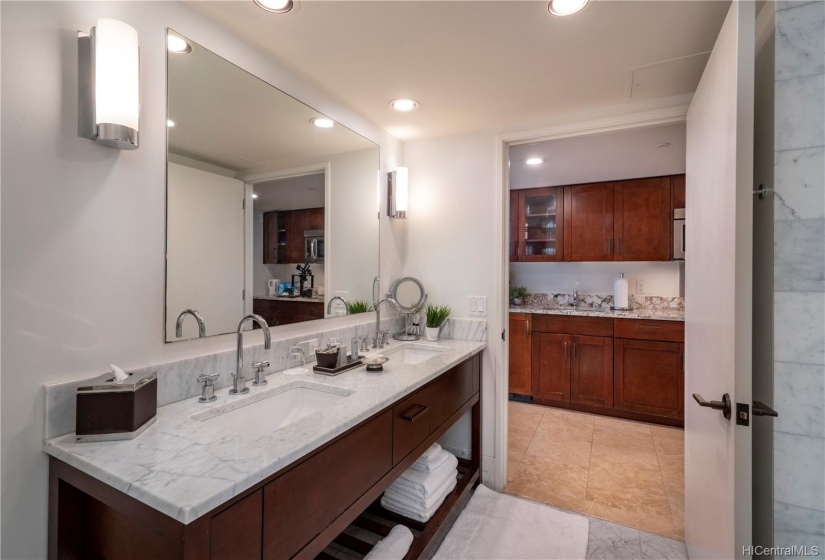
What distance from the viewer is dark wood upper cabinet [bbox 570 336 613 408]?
11.6ft

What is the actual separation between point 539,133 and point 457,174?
537 mm

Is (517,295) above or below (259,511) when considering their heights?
above

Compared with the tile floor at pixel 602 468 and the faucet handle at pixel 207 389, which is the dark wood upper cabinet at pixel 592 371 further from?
the faucet handle at pixel 207 389

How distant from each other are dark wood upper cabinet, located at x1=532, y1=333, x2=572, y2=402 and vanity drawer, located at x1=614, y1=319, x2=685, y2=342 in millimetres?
461

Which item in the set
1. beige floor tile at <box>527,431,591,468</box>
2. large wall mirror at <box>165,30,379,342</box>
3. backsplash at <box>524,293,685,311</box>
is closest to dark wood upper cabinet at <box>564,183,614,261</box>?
backsplash at <box>524,293,685,311</box>

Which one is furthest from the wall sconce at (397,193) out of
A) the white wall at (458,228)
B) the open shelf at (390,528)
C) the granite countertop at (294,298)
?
the open shelf at (390,528)

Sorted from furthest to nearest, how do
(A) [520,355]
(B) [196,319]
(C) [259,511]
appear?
(A) [520,355] → (B) [196,319] → (C) [259,511]

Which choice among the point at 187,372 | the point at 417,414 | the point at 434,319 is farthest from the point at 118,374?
the point at 434,319

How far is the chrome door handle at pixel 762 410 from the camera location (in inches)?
43.2

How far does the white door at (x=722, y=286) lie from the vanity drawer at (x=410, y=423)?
3.34 feet

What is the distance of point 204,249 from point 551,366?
10.9ft

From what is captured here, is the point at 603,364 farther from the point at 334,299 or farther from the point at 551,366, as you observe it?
the point at 334,299

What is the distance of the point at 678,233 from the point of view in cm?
358

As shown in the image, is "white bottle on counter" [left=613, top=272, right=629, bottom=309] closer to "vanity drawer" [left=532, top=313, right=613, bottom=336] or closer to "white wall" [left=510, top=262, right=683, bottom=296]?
"white wall" [left=510, top=262, right=683, bottom=296]
